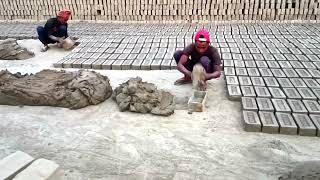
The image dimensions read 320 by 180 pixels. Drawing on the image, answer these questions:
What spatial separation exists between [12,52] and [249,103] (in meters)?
4.44

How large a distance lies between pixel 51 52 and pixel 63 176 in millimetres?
4258

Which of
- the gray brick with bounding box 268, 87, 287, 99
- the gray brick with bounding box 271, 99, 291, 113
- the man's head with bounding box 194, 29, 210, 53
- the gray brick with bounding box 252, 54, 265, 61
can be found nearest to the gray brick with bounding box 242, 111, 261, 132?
the gray brick with bounding box 271, 99, 291, 113

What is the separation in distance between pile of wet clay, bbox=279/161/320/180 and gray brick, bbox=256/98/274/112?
1.02 metres

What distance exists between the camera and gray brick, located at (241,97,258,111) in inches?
145

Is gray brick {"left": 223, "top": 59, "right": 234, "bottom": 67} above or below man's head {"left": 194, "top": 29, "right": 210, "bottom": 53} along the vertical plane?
below

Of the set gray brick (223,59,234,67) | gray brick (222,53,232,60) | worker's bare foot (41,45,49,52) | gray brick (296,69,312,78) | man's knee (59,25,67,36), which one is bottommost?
worker's bare foot (41,45,49,52)

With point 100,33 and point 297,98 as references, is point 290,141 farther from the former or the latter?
point 100,33

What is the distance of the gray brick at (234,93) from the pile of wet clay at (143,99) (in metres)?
0.72

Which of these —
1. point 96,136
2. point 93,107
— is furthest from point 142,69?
point 96,136

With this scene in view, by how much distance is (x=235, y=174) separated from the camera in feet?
8.93

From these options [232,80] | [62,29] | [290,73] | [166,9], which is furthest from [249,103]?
[166,9]

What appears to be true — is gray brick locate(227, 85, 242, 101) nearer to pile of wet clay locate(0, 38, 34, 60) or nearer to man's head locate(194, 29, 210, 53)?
man's head locate(194, 29, 210, 53)

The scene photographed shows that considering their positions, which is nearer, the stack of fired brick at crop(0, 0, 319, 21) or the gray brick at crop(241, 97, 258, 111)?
the gray brick at crop(241, 97, 258, 111)

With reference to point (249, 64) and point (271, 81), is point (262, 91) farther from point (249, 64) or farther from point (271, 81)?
point (249, 64)
